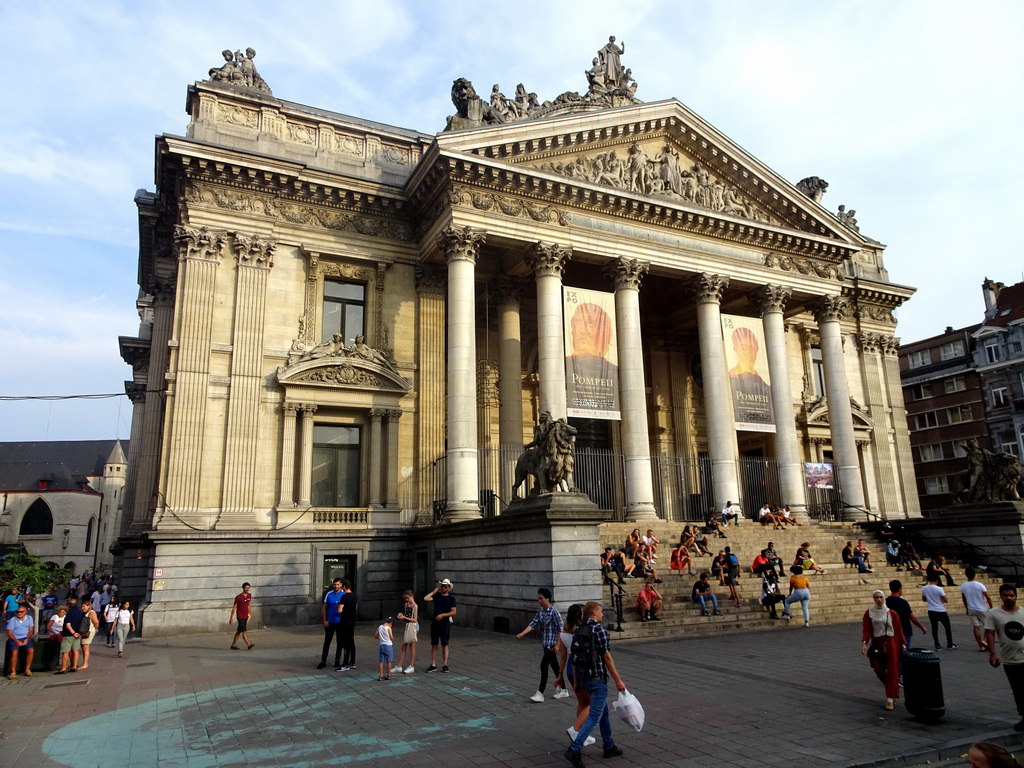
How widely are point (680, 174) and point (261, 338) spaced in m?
16.6

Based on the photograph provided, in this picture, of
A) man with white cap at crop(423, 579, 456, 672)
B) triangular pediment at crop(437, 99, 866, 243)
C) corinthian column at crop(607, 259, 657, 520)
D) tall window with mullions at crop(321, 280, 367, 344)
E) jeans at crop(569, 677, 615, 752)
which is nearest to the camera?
jeans at crop(569, 677, 615, 752)

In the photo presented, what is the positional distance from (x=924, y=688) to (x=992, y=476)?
1802 centimetres

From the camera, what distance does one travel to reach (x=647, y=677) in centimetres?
1181

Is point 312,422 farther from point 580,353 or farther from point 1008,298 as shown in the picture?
point 1008,298

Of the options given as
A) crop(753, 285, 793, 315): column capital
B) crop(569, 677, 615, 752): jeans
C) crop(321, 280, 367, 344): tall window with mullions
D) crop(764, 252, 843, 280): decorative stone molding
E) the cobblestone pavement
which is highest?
crop(764, 252, 843, 280): decorative stone molding

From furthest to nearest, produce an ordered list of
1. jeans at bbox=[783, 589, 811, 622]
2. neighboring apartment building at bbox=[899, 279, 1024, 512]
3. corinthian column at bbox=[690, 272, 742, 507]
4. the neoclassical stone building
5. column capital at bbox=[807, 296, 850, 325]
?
neighboring apartment building at bbox=[899, 279, 1024, 512]
column capital at bbox=[807, 296, 850, 325]
corinthian column at bbox=[690, 272, 742, 507]
the neoclassical stone building
jeans at bbox=[783, 589, 811, 622]

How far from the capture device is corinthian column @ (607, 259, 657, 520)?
81.4ft

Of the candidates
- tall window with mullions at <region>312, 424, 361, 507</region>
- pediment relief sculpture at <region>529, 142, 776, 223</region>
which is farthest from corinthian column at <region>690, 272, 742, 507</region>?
tall window with mullions at <region>312, 424, 361, 507</region>

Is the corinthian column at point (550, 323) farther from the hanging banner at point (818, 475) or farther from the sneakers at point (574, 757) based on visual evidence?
the sneakers at point (574, 757)

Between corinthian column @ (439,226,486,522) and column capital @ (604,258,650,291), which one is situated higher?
column capital @ (604,258,650,291)

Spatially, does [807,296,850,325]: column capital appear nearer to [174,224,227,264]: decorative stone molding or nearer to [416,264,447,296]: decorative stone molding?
[416,264,447,296]: decorative stone molding

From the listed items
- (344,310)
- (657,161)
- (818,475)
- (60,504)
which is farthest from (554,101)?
(60,504)

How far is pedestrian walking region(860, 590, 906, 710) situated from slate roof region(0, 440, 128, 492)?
83.5m

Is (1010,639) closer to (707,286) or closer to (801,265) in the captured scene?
(707,286)
